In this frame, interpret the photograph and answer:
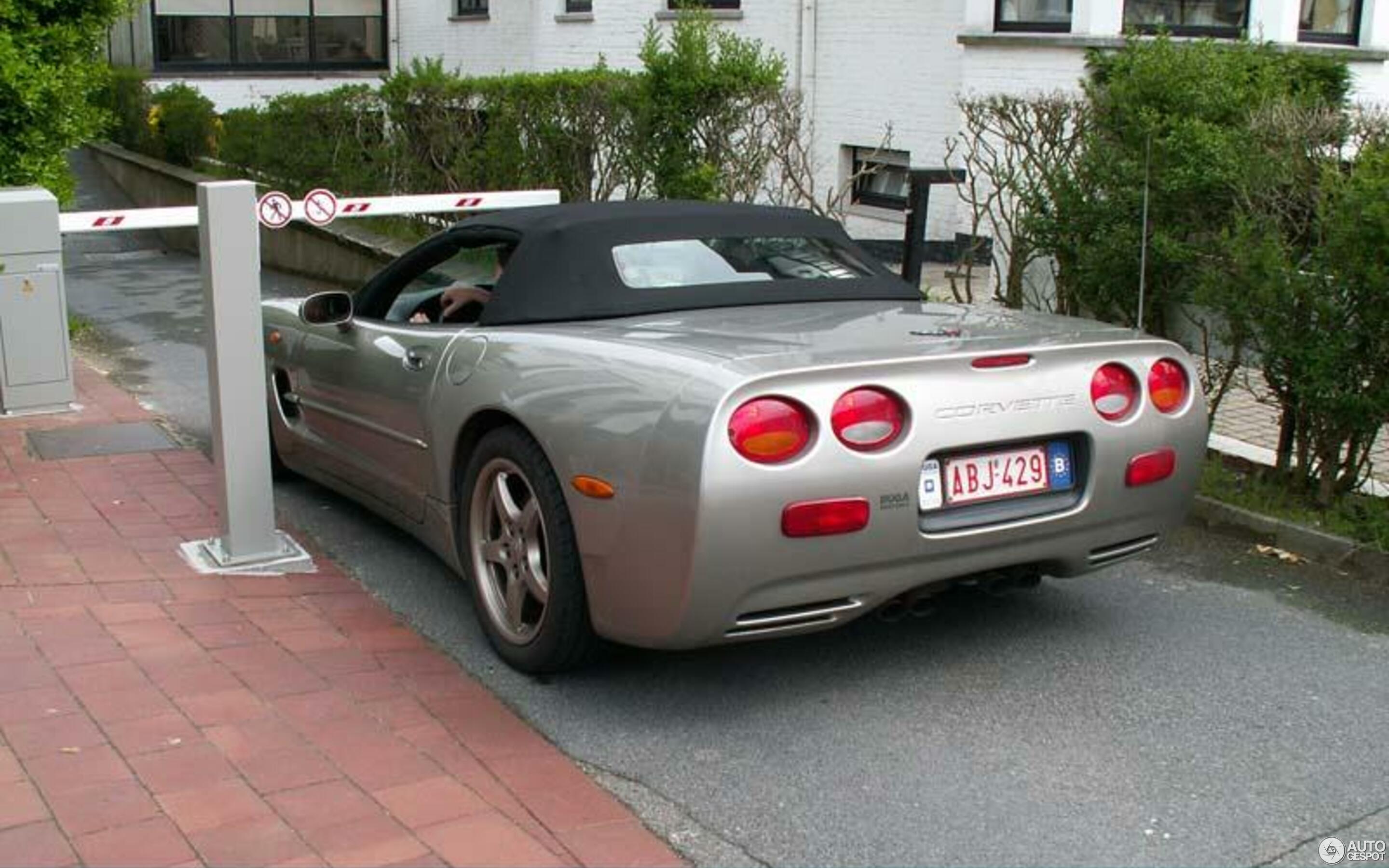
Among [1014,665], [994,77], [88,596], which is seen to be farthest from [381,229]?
[1014,665]

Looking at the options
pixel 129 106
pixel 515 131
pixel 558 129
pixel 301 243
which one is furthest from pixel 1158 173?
pixel 129 106

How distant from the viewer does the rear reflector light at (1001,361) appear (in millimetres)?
4484

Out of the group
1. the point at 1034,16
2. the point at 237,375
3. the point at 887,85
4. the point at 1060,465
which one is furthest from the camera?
the point at 887,85

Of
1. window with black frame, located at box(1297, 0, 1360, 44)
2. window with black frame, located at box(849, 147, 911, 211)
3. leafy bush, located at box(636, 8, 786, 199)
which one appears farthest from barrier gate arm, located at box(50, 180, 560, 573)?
window with black frame, located at box(849, 147, 911, 211)

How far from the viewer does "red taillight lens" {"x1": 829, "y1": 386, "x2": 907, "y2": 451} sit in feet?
13.9

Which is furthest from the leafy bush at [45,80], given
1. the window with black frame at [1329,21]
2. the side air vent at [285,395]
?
the window with black frame at [1329,21]

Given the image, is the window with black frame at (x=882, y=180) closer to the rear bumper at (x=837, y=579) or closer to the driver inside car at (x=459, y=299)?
the driver inside car at (x=459, y=299)

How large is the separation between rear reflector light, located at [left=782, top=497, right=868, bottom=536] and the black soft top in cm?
127

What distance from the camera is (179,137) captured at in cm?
2114

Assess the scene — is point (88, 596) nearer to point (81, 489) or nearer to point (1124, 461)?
point (81, 489)

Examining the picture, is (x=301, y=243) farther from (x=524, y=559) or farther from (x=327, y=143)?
(x=524, y=559)

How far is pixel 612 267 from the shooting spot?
5266 millimetres

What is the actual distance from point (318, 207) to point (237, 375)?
1.22 metres

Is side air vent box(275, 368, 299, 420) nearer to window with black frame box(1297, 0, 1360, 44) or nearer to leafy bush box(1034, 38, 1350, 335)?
leafy bush box(1034, 38, 1350, 335)
